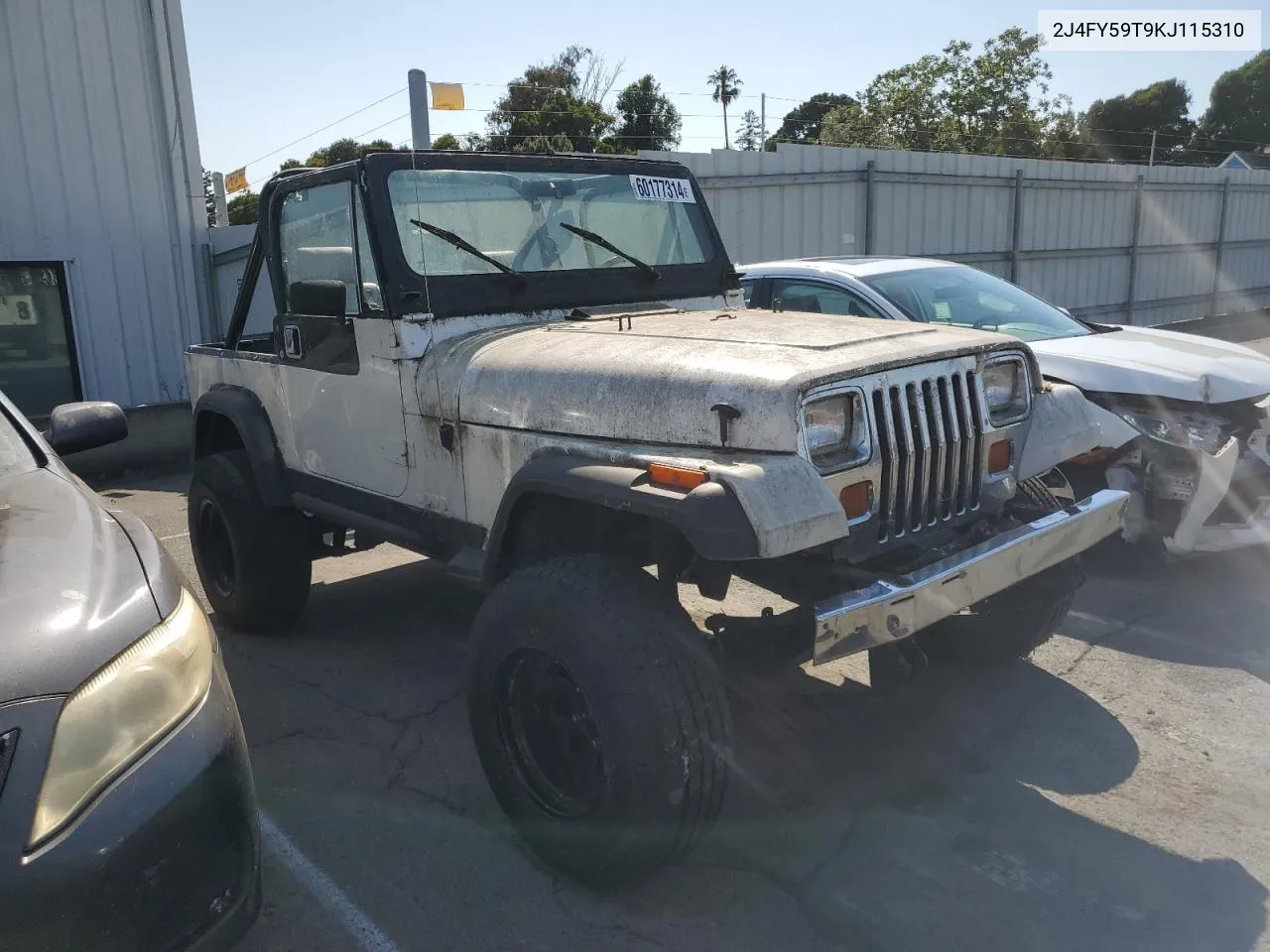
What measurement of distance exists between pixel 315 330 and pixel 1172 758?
366 centimetres

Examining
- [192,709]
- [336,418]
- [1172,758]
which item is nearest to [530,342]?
[336,418]

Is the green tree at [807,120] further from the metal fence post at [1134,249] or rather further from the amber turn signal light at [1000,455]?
the amber turn signal light at [1000,455]

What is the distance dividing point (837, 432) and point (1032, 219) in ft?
44.0

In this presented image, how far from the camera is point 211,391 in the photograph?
484cm

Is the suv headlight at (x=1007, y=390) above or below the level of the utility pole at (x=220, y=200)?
below

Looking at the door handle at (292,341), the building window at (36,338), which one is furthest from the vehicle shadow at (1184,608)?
the building window at (36,338)

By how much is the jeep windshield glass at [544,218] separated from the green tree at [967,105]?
113 ft

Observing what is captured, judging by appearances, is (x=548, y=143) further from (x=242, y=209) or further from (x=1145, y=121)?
(x=1145, y=121)

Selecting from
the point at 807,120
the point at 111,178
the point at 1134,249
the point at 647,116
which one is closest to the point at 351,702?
the point at 111,178

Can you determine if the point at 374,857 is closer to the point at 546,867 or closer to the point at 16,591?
the point at 546,867

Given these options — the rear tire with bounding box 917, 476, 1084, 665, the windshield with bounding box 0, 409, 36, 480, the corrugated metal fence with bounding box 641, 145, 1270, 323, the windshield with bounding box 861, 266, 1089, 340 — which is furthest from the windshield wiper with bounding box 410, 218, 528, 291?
the corrugated metal fence with bounding box 641, 145, 1270, 323

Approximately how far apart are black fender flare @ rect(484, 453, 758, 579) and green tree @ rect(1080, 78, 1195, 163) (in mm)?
54749

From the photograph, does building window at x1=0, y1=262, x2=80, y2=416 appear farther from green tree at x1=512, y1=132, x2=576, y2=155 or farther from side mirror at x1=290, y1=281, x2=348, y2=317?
green tree at x1=512, y1=132, x2=576, y2=155

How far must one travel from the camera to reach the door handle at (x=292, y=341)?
414 cm
